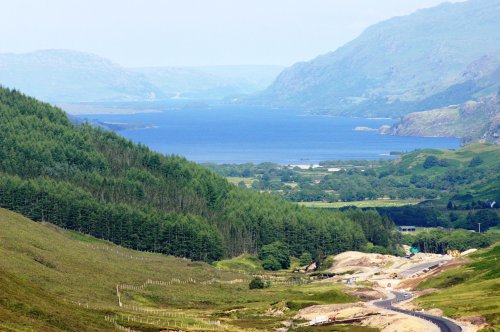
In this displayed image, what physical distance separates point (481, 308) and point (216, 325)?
36622 mm

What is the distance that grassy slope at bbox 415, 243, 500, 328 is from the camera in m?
143

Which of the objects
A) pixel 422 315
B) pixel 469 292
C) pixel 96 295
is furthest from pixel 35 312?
pixel 469 292

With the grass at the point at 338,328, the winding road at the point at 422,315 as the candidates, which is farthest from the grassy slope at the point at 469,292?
the grass at the point at 338,328

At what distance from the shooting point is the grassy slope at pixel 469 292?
470ft

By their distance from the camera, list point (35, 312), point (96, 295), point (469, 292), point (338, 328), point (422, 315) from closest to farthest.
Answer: point (35, 312), point (338, 328), point (422, 315), point (469, 292), point (96, 295)

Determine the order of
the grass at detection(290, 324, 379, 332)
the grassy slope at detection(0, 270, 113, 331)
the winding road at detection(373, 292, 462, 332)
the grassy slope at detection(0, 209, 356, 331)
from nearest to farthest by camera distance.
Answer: the grassy slope at detection(0, 270, 113, 331), the grassy slope at detection(0, 209, 356, 331), the winding road at detection(373, 292, 462, 332), the grass at detection(290, 324, 379, 332)

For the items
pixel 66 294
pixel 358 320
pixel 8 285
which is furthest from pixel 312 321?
pixel 8 285

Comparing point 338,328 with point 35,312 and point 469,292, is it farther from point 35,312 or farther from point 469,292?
point 35,312

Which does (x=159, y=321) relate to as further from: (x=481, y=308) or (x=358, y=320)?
(x=481, y=308)

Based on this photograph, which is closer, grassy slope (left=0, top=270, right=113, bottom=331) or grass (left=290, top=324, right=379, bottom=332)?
grassy slope (left=0, top=270, right=113, bottom=331)

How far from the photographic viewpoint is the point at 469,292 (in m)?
166

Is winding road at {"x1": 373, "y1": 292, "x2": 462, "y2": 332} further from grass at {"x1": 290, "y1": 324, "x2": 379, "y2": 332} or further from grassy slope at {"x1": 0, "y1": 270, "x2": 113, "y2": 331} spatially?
grassy slope at {"x1": 0, "y1": 270, "x2": 113, "y2": 331}

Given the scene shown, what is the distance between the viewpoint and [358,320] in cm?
15025

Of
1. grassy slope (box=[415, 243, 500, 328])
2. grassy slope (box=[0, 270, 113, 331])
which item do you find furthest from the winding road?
grassy slope (box=[0, 270, 113, 331])
